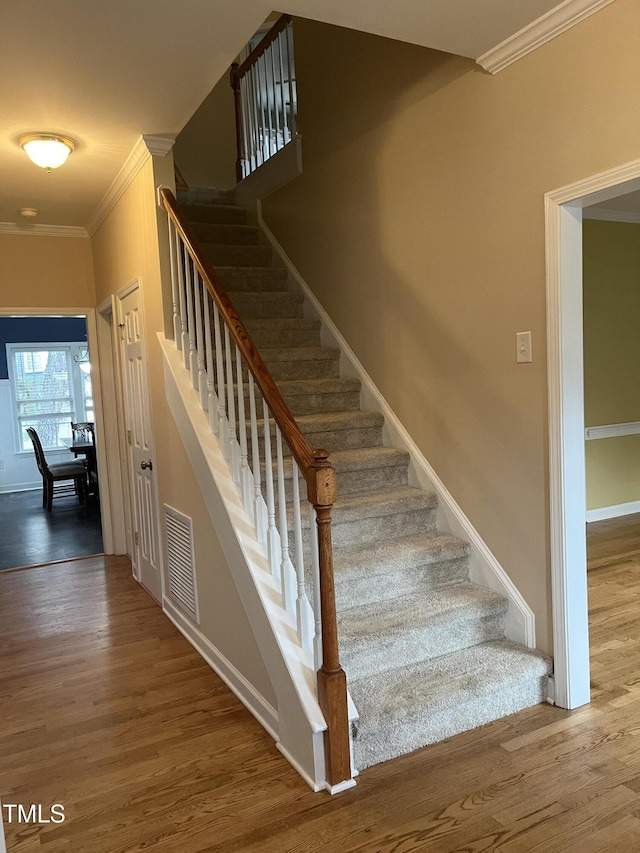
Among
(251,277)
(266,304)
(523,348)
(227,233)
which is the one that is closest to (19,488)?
(227,233)

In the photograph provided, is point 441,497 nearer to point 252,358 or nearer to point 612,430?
point 252,358

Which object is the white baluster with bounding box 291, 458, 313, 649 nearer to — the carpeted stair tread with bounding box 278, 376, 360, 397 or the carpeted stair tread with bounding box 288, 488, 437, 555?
the carpeted stair tread with bounding box 288, 488, 437, 555

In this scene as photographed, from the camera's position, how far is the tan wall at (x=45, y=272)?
15.2ft

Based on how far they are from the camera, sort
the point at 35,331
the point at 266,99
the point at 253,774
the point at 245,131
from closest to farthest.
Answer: the point at 253,774 → the point at 266,99 → the point at 245,131 → the point at 35,331

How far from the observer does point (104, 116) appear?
2.90 meters

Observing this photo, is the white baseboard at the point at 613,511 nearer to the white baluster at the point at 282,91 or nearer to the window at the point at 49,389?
the white baluster at the point at 282,91

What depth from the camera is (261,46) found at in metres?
5.05

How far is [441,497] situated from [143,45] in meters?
2.33

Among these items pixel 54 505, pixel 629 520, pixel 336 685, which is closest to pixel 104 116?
pixel 336 685

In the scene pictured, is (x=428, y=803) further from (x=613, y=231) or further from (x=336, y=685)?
(x=613, y=231)

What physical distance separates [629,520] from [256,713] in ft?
12.9

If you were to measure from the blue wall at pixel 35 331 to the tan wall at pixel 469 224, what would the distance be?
6.27 m

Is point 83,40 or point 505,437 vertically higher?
point 83,40

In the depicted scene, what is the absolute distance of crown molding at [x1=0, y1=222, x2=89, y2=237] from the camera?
4559 millimetres
